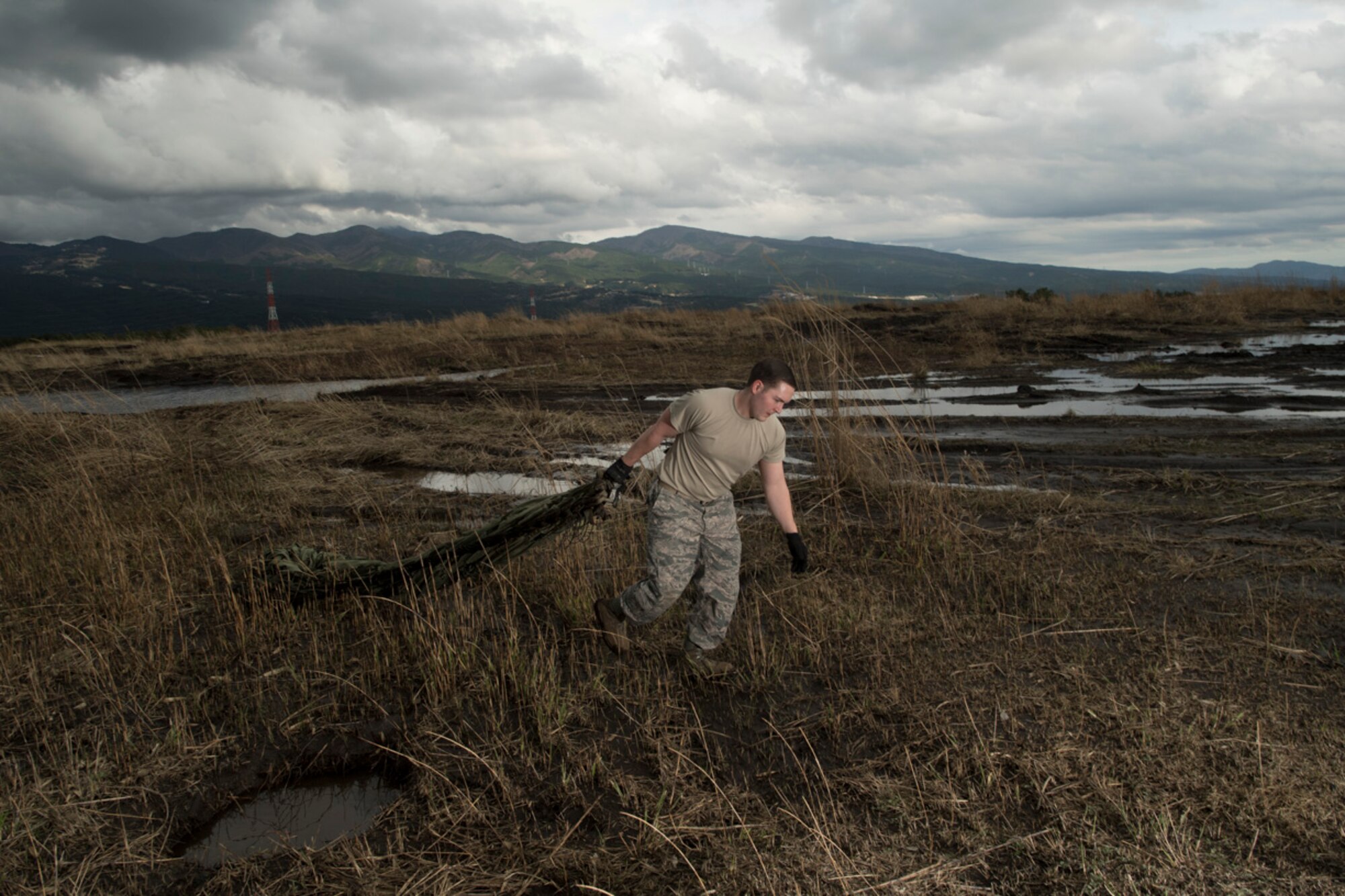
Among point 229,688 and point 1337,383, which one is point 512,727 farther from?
point 1337,383

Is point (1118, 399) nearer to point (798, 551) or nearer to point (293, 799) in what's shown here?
point (798, 551)

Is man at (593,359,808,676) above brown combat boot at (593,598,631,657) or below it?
above

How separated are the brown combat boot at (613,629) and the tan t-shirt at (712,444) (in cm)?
80

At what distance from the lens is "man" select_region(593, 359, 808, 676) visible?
3545mm

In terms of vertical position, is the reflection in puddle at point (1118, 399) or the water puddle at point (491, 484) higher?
the reflection in puddle at point (1118, 399)

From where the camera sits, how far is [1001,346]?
61.4 feet

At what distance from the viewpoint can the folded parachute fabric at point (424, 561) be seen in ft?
14.0

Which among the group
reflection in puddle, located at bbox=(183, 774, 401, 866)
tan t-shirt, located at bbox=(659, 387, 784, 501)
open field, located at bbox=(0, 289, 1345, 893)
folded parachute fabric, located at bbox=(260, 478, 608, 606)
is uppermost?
tan t-shirt, located at bbox=(659, 387, 784, 501)

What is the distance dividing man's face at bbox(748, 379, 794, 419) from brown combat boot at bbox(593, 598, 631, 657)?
1.32m

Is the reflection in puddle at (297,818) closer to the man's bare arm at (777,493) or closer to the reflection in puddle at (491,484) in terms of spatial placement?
the man's bare arm at (777,493)

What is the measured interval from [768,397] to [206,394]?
1658 centimetres

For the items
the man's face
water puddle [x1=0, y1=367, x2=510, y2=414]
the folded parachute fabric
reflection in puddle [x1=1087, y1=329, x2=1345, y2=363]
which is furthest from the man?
reflection in puddle [x1=1087, y1=329, x2=1345, y2=363]

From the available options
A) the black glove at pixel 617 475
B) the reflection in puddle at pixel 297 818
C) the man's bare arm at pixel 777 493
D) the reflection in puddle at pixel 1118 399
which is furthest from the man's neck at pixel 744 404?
the reflection in puddle at pixel 1118 399

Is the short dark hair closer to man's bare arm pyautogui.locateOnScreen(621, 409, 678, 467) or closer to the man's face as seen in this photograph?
the man's face
